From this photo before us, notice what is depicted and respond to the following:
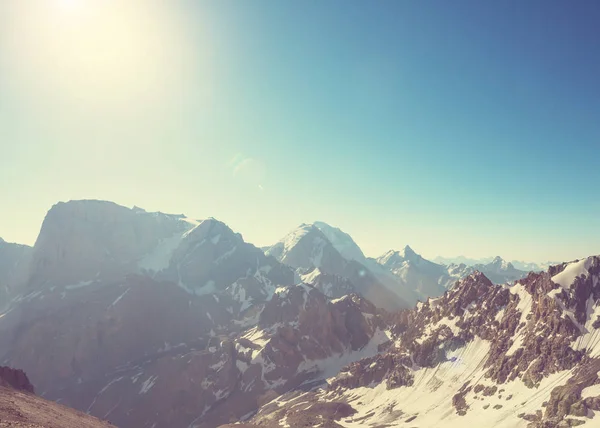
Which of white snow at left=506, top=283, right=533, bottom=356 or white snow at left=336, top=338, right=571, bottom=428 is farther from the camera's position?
white snow at left=506, top=283, right=533, bottom=356

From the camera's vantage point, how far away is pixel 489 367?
140 m

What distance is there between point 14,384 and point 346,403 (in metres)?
136

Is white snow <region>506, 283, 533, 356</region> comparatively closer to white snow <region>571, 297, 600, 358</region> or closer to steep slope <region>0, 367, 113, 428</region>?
white snow <region>571, 297, 600, 358</region>

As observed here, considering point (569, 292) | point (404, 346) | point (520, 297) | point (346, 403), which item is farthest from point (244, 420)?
point (569, 292)

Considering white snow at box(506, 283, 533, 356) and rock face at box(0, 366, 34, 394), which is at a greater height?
rock face at box(0, 366, 34, 394)

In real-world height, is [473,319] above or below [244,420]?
above

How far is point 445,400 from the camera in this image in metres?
138

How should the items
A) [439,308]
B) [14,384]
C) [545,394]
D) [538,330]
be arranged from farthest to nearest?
[439,308] < [538,330] < [545,394] < [14,384]

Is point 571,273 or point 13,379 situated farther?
point 571,273

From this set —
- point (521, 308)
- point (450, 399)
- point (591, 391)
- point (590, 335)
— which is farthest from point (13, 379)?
point (521, 308)

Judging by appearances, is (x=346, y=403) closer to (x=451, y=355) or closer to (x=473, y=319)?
(x=451, y=355)

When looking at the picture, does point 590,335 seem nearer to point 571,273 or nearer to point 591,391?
point 571,273

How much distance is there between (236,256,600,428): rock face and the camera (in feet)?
358

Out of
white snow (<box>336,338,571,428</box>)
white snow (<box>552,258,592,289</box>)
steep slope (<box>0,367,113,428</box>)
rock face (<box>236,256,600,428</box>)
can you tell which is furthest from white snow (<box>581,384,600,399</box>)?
steep slope (<box>0,367,113,428</box>)
